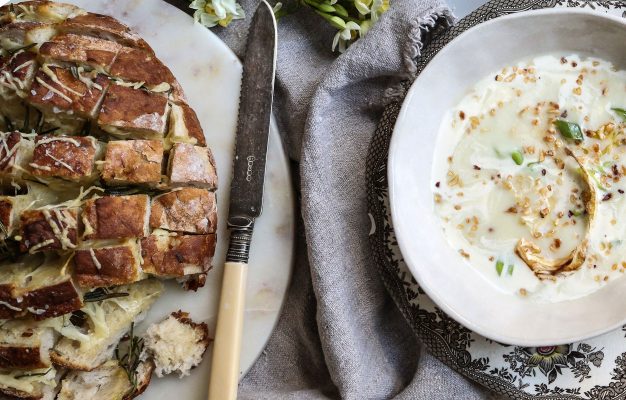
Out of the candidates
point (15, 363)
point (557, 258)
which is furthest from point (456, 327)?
point (15, 363)

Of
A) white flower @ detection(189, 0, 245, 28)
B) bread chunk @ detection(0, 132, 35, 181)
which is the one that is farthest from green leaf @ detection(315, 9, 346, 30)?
bread chunk @ detection(0, 132, 35, 181)

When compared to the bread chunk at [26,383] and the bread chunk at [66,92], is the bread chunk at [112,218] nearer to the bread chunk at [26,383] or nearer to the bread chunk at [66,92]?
the bread chunk at [66,92]

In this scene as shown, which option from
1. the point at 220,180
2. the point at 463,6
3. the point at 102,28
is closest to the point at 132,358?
the point at 220,180

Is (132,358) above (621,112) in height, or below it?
below

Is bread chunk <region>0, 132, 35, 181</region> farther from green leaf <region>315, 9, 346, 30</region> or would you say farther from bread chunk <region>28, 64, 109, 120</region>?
green leaf <region>315, 9, 346, 30</region>

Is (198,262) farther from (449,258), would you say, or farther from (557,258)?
(557,258)

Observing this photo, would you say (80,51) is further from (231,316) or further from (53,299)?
(231,316)
